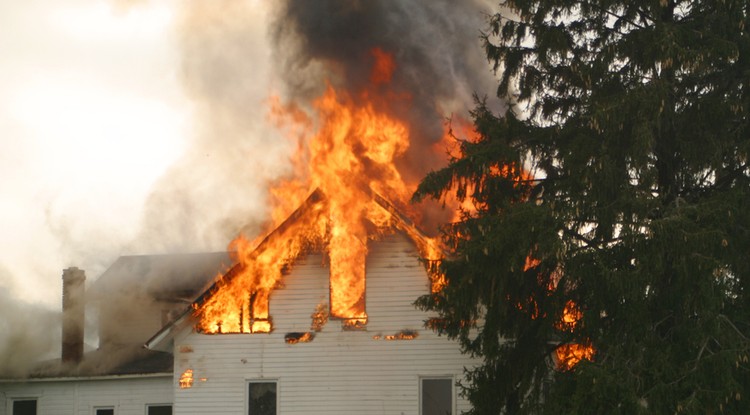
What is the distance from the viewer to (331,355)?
22.4 meters

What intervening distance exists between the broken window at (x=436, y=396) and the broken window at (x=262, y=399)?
334cm

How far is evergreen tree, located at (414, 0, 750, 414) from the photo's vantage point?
15211 mm

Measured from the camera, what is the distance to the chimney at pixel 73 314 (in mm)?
28609

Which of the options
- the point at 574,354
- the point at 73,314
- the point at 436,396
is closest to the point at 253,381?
the point at 436,396

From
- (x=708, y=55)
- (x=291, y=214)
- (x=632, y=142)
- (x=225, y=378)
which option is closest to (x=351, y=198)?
(x=291, y=214)

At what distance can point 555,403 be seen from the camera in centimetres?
1576

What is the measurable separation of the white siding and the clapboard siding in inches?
168

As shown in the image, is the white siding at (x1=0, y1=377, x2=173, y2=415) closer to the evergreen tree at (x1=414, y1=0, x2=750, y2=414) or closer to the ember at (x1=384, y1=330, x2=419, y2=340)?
the ember at (x1=384, y1=330, x2=419, y2=340)

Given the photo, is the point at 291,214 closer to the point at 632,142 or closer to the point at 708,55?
the point at 632,142

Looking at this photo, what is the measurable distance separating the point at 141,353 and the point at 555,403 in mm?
15807

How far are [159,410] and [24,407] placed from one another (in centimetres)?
424

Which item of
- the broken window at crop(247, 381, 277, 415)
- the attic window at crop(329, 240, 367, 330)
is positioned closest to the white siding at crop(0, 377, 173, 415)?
the broken window at crop(247, 381, 277, 415)

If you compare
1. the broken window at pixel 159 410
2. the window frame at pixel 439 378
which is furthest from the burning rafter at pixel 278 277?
the broken window at pixel 159 410

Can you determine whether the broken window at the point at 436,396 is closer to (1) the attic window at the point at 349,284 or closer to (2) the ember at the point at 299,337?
(1) the attic window at the point at 349,284
